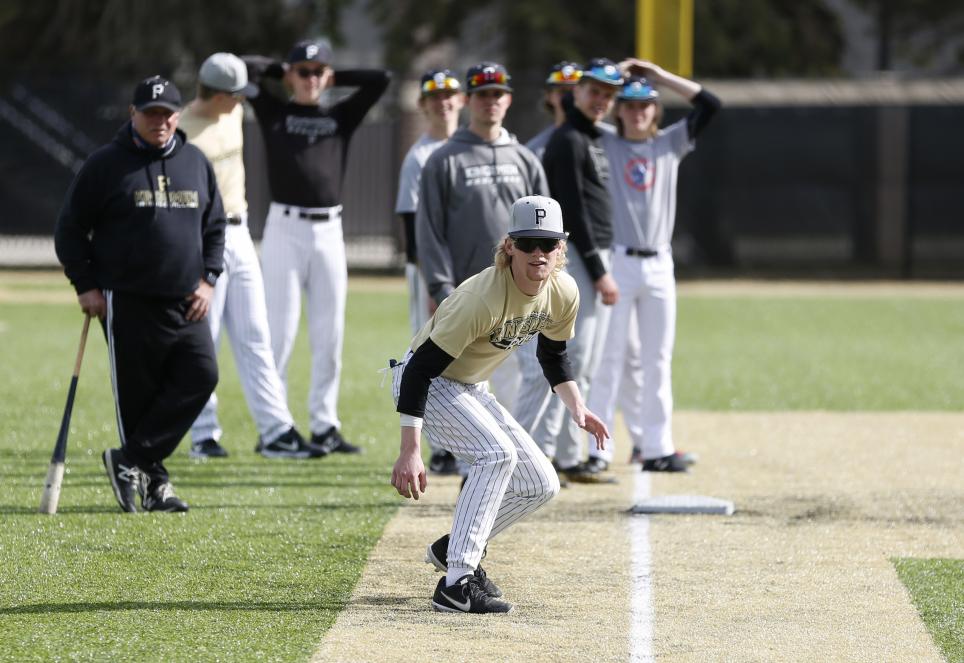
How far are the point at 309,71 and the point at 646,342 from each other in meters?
2.61

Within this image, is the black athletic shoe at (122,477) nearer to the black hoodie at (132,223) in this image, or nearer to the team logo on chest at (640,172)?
the black hoodie at (132,223)

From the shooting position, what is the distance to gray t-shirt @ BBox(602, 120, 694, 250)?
8.59m

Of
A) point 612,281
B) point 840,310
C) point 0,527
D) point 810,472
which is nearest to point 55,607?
point 0,527

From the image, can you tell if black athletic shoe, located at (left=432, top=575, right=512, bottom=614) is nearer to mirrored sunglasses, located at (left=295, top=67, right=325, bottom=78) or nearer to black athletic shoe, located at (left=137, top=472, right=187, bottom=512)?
black athletic shoe, located at (left=137, top=472, right=187, bottom=512)

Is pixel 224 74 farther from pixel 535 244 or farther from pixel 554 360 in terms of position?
pixel 535 244

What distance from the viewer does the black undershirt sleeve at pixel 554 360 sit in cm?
600

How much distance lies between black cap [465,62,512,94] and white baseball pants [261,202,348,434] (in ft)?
6.15

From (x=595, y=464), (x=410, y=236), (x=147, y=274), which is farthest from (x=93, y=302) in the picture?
(x=595, y=464)

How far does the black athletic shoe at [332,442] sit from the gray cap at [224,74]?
2172mm

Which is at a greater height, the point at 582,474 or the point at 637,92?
the point at 637,92

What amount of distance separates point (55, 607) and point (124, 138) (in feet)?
8.18

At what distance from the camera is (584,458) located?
9.23 metres

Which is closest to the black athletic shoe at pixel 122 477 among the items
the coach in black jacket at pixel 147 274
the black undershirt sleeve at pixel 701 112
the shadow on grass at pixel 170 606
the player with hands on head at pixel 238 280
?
the coach in black jacket at pixel 147 274

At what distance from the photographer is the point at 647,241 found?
8.66m
